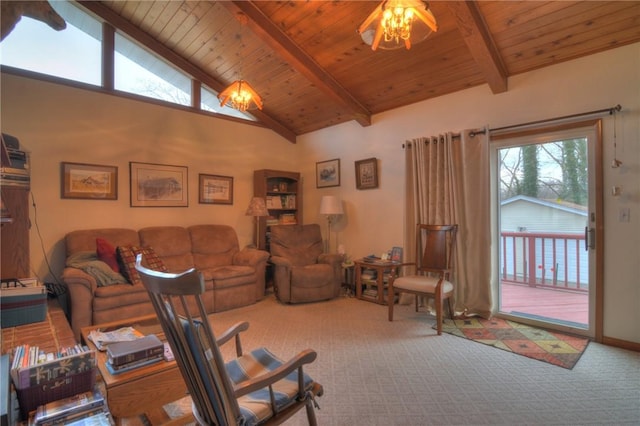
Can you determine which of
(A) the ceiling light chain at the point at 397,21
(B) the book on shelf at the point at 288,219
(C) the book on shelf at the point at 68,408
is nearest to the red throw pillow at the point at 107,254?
(C) the book on shelf at the point at 68,408

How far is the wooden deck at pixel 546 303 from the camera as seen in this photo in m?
3.03

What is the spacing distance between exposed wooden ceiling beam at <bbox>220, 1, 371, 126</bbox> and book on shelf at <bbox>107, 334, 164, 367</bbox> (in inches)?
114

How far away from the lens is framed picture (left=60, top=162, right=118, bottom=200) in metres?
3.44

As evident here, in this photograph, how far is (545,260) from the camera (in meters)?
3.30

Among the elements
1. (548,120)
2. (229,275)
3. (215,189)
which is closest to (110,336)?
(229,275)

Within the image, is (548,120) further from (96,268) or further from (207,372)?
(96,268)

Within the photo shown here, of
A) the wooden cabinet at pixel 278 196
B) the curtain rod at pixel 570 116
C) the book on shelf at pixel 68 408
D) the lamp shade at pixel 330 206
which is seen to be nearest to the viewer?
the book on shelf at pixel 68 408

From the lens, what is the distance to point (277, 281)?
13.3 feet

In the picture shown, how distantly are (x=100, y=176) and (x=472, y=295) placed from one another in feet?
14.5

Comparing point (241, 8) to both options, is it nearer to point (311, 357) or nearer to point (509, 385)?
point (311, 357)

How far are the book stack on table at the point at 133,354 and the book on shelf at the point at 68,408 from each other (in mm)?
197

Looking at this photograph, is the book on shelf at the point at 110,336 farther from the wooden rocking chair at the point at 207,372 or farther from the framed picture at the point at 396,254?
the framed picture at the point at 396,254

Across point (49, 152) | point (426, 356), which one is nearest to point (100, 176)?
point (49, 152)

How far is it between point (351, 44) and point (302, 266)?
107 inches
